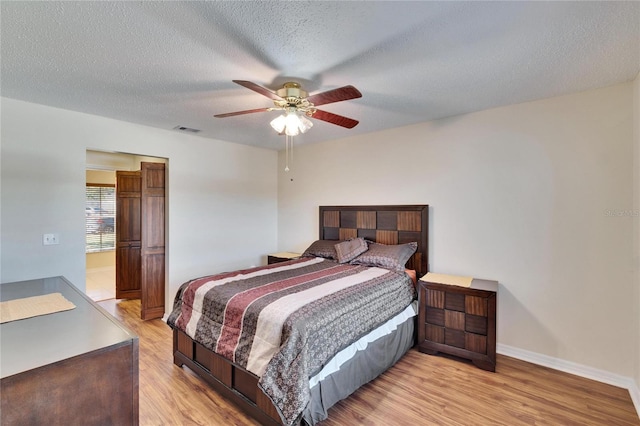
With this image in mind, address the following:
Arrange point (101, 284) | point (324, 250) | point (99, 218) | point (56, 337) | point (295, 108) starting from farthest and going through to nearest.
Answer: point (99, 218) → point (101, 284) → point (324, 250) → point (295, 108) → point (56, 337)

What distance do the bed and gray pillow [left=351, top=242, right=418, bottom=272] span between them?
0.4 inches

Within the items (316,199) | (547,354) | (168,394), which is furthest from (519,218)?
(168,394)

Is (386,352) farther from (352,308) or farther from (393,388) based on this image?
(352,308)

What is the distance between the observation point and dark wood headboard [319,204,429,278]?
3480 millimetres

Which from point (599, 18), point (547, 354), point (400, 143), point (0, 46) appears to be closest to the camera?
point (599, 18)

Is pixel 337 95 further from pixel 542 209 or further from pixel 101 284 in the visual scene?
pixel 101 284

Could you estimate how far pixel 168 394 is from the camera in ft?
7.54

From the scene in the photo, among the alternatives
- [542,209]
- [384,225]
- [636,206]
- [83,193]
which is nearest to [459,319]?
[542,209]

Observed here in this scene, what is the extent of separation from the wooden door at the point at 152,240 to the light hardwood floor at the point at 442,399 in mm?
1340

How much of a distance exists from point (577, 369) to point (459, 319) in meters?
1.04

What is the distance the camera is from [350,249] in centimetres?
364

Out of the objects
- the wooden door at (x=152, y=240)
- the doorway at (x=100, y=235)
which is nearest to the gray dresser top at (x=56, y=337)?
the wooden door at (x=152, y=240)

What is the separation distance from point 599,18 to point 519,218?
178 cm

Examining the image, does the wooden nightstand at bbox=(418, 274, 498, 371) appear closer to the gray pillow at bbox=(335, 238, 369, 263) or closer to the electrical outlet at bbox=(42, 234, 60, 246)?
the gray pillow at bbox=(335, 238, 369, 263)
